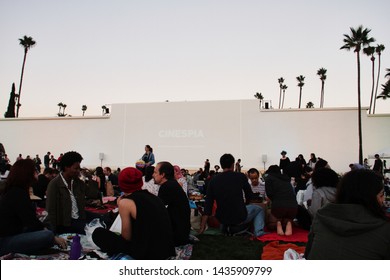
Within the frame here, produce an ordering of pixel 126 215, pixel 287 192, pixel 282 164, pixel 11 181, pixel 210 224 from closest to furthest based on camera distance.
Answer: pixel 126 215 < pixel 11 181 < pixel 287 192 < pixel 210 224 < pixel 282 164

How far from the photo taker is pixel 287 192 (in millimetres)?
5359

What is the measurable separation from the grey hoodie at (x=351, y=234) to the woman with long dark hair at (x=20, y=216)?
2.87 meters

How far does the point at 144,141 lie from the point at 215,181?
18.6 m

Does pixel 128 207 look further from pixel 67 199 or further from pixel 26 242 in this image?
pixel 67 199

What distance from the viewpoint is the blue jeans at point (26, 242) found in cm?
362

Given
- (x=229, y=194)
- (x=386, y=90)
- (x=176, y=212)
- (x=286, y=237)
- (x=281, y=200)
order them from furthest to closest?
(x=386, y=90), (x=281, y=200), (x=286, y=237), (x=229, y=194), (x=176, y=212)

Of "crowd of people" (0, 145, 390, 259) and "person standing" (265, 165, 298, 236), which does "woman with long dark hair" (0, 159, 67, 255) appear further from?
"person standing" (265, 165, 298, 236)

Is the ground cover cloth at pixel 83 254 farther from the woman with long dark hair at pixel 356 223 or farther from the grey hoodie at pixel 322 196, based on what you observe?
the woman with long dark hair at pixel 356 223

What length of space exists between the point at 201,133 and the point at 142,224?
19458 mm

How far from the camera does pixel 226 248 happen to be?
14.8ft

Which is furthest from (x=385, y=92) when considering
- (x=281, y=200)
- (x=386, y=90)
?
(x=281, y=200)
